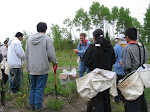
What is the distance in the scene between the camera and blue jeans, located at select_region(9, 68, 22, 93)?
17.1 feet

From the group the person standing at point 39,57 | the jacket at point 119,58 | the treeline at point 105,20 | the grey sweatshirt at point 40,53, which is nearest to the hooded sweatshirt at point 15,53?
the person standing at point 39,57

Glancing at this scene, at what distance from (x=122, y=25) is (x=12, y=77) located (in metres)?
41.3

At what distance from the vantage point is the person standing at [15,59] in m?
5.05

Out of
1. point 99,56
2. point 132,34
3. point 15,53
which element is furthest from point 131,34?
point 15,53

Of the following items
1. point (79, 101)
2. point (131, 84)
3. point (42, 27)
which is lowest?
point (79, 101)

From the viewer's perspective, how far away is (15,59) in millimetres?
5082

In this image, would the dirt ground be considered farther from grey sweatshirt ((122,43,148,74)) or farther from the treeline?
the treeline

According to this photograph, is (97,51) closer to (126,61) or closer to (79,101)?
(126,61)

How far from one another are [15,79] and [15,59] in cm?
62

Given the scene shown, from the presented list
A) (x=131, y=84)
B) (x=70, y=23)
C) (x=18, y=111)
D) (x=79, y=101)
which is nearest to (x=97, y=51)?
(x=131, y=84)

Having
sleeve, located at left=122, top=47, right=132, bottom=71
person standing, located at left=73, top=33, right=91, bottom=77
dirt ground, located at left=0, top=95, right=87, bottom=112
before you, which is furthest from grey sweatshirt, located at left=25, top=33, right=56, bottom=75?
person standing, located at left=73, top=33, right=91, bottom=77

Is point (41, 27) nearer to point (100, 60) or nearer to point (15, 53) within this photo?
point (100, 60)

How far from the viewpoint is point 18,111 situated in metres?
4.11

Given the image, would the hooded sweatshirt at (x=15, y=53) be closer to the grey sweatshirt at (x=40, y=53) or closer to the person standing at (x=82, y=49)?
the grey sweatshirt at (x=40, y=53)
